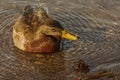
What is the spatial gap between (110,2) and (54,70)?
3366 mm

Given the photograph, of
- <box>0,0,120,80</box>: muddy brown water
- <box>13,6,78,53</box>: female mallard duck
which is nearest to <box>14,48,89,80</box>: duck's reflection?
<box>0,0,120,80</box>: muddy brown water

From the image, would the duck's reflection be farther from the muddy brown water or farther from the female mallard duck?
the female mallard duck

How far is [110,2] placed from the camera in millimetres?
10258

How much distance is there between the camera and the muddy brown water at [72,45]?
24.5 feet

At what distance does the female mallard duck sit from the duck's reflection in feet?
0.42

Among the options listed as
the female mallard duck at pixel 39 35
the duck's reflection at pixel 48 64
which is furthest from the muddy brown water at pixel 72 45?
the female mallard duck at pixel 39 35

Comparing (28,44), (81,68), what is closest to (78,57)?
(81,68)

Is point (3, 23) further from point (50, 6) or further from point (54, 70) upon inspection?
point (54, 70)

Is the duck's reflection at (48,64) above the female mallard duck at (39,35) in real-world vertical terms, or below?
below

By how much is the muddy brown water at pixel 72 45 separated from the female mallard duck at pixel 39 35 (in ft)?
0.52

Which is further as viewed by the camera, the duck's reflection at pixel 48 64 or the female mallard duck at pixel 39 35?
the female mallard duck at pixel 39 35

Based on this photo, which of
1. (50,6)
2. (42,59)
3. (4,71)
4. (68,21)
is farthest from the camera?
(50,6)

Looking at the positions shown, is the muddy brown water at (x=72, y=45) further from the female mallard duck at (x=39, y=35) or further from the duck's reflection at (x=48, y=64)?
the female mallard duck at (x=39, y=35)

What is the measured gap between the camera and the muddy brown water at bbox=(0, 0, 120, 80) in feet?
24.5
